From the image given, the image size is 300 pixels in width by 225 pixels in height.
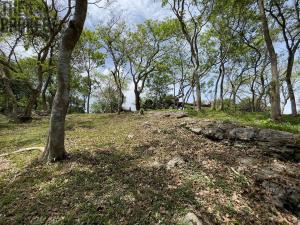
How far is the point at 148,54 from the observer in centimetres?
2091

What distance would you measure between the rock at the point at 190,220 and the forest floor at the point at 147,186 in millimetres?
27

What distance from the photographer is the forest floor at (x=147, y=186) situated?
12.2ft

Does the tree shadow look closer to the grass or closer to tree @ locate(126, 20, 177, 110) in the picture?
the grass

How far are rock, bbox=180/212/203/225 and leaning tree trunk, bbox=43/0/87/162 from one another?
13.2 feet

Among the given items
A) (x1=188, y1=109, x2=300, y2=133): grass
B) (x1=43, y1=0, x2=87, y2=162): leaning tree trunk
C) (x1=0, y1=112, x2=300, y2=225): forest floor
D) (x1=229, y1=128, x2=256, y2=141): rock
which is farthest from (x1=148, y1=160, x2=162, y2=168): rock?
(x1=188, y1=109, x2=300, y2=133): grass

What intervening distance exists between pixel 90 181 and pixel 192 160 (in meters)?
2.82

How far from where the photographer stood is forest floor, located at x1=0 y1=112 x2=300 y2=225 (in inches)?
147

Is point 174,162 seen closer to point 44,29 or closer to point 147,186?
point 147,186

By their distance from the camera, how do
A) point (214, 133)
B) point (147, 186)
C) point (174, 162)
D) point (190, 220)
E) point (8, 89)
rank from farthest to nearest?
point (8, 89), point (214, 133), point (174, 162), point (147, 186), point (190, 220)

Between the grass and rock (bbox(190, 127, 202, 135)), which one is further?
rock (bbox(190, 127, 202, 135))

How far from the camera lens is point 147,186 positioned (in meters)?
4.59

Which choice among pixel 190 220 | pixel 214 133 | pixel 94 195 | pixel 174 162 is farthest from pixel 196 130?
pixel 94 195

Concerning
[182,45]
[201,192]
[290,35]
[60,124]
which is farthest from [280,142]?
[182,45]

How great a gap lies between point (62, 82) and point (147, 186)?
3.69 m
